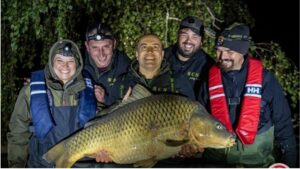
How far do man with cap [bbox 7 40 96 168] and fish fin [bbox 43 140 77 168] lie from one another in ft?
0.61

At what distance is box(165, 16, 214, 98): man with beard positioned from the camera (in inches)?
171

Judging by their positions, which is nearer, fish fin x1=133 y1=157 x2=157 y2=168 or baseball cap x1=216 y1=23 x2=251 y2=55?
fish fin x1=133 y1=157 x2=157 y2=168

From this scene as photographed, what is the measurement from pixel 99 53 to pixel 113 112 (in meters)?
0.76

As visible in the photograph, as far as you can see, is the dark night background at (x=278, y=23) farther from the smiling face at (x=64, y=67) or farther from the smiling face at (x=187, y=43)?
the smiling face at (x=64, y=67)

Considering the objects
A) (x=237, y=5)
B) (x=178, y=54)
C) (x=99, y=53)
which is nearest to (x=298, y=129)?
(x=237, y=5)

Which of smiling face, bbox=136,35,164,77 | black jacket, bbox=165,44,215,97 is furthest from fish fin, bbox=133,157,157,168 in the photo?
black jacket, bbox=165,44,215,97

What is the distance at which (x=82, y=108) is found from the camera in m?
3.71

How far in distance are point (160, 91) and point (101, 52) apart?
0.63 m

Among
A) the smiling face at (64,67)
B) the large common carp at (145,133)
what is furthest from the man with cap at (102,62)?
the large common carp at (145,133)

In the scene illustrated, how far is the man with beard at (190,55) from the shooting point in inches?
171

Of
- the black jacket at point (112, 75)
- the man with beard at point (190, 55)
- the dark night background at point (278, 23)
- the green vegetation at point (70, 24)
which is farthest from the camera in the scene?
the dark night background at point (278, 23)

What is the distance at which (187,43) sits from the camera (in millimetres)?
4391

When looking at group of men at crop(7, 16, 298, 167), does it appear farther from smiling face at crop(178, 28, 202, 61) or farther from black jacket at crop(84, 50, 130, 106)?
smiling face at crop(178, 28, 202, 61)

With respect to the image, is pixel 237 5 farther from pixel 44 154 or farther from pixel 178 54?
pixel 44 154
